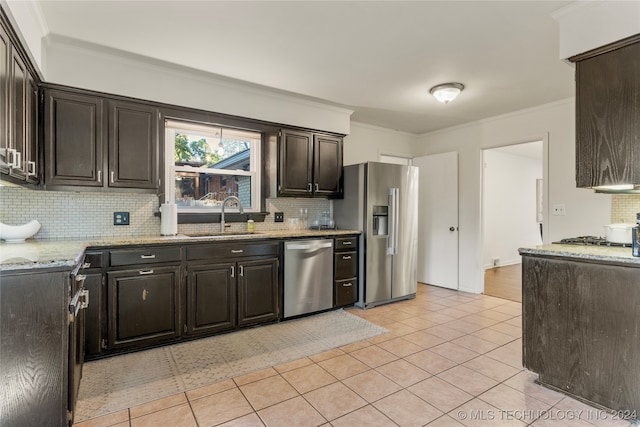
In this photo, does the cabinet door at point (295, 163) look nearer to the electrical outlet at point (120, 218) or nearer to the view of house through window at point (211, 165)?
the view of house through window at point (211, 165)

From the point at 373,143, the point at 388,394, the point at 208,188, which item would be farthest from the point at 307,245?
the point at 373,143

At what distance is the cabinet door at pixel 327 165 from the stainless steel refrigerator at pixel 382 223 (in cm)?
13

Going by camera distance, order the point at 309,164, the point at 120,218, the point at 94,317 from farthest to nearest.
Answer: the point at 309,164 < the point at 120,218 < the point at 94,317

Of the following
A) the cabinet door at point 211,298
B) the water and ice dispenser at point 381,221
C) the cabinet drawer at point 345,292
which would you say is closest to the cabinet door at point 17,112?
the cabinet door at point 211,298

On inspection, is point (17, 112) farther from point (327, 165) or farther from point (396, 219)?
point (396, 219)

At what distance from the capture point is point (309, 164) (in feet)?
13.2

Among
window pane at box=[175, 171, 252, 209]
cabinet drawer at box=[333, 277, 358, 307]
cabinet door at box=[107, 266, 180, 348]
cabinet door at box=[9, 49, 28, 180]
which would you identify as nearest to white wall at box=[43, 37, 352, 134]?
cabinet door at box=[9, 49, 28, 180]

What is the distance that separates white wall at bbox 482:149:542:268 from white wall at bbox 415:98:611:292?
1690mm

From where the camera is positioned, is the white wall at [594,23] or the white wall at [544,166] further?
the white wall at [544,166]

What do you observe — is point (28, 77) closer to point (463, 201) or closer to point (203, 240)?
point (203, 240)

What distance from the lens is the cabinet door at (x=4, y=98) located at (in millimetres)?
1784

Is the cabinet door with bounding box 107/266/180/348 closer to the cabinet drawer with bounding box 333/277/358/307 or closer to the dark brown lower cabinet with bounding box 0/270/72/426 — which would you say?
the dark brown lower cabinet with bounding box 0/270/72/426

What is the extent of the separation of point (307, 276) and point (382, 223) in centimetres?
122

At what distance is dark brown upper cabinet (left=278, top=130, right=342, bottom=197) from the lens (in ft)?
12.6
